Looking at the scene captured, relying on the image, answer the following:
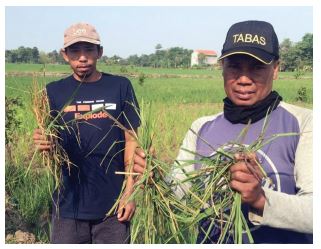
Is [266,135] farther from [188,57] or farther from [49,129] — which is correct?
[188,57]

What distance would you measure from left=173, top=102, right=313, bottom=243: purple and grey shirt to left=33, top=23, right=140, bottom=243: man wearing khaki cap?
73 cm

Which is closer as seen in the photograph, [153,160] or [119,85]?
[153,160]

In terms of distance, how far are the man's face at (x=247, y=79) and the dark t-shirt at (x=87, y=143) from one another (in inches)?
29.8

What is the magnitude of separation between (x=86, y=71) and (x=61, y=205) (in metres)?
0.78

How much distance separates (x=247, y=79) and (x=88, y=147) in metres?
1.04

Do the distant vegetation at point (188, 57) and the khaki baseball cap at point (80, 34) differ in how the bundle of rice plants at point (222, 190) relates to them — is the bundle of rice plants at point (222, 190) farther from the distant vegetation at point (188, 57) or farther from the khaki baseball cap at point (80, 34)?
the distant vegetation at point (188, 57)

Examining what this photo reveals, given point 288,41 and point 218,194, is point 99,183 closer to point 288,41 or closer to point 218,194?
point 218,194

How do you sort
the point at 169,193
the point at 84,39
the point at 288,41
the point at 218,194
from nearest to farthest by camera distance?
the point at 218,194, the point at 169,193, the point at 84,39, the point at 288,41

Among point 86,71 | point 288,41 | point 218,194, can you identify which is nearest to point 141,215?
point 218,194

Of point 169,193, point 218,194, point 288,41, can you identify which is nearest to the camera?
point 218,194

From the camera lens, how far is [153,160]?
4.86ft

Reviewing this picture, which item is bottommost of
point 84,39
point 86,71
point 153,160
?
point 153,160

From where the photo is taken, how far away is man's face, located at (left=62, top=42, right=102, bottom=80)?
7.25 feet

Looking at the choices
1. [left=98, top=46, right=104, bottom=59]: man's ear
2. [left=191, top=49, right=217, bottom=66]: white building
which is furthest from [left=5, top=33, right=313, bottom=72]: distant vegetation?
[left=98, top=46, right=104, bottom=59]: man's ear
